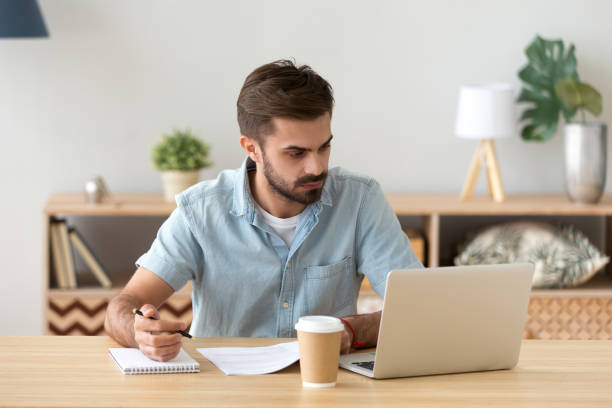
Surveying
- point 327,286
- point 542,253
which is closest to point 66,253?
point 327,286

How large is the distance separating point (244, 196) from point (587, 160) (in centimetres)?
165

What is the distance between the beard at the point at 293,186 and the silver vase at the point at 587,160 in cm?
153

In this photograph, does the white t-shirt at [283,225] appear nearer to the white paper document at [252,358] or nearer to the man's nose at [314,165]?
the man's nose at [314,165]

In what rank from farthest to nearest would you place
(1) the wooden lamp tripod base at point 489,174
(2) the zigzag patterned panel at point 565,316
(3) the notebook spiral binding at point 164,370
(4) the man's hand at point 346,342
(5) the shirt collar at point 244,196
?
(1) the wooden lamp tripod base at point 489,174 < (2) the zigzag patterned panel at point 565,316 < (5) the shirt collar at point 244,196 < (4) the man's hand at point 346,342 < (3) the notebook spiral binding at point 164,370

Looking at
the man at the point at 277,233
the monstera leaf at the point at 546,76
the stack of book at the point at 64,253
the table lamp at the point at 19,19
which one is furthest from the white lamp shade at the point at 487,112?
the table lamp at the point at 19,19

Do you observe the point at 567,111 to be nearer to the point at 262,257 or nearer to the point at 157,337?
the point at 262,257

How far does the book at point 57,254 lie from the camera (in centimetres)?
293

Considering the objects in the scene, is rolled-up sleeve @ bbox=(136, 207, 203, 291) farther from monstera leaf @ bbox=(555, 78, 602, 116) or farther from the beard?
monstera leaf @ bbox=(555, 78, 602, 116)

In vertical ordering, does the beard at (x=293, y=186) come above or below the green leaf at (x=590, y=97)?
below

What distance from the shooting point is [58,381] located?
1.34 metres

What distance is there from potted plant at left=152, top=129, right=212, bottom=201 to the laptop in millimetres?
1699

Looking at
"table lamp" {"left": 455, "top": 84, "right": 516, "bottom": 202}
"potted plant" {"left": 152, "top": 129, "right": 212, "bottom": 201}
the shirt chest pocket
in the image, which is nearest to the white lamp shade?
"table lamp" {"left": 455, "top": 84, "right": 516, "bottom": 202}

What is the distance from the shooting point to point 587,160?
3014 millimetres

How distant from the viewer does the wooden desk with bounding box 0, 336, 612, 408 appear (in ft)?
4.12
